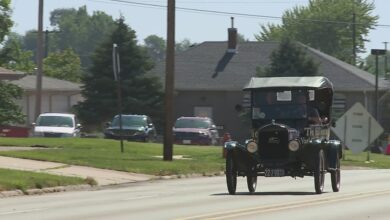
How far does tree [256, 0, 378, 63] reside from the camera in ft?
440

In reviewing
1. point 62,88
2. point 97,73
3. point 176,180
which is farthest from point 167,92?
→ point 62,88

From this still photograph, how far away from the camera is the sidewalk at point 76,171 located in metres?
30.8

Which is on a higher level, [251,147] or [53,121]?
[53,121]

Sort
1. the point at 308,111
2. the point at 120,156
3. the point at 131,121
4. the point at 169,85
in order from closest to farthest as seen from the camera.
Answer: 1. the point at 308,111
2. the point at 169,85
3. the point at 120,156
4. the point at 131,121

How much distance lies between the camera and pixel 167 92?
36844 millimetres

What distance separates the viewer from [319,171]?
78.8ft

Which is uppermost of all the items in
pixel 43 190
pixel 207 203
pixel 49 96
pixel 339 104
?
pixel 49 96

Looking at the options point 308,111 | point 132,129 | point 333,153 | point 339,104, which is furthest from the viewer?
point 339,104

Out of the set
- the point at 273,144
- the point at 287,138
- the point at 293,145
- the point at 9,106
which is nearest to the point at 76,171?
the point at 273,144

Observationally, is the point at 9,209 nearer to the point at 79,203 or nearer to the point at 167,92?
the point at 79,203

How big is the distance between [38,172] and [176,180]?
13.3ft

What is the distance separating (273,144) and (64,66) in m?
92.1

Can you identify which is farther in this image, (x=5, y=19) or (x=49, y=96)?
(x=49, y=96)

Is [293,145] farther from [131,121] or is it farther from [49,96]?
[49,96]
